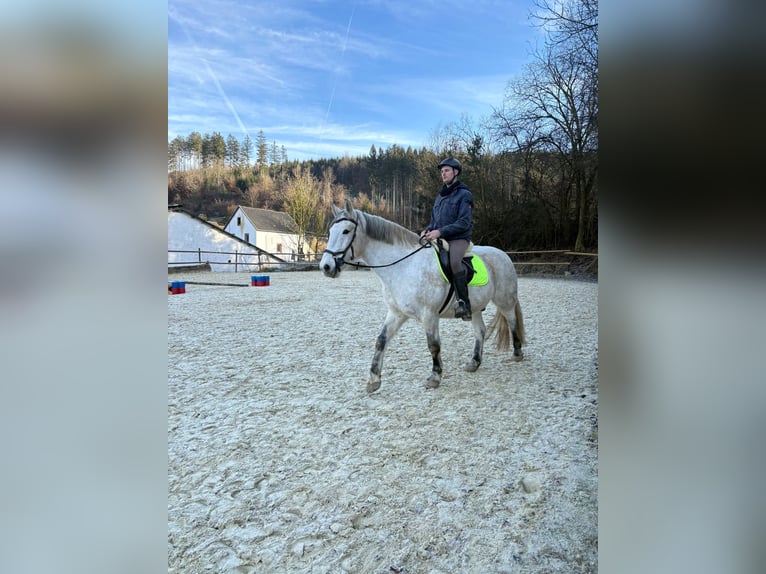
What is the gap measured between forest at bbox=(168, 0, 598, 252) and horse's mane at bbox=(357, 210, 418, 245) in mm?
343

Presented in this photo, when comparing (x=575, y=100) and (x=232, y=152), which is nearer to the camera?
(x=575, y=100)

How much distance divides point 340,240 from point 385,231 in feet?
1.25

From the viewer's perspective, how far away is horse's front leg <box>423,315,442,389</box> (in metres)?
2.75

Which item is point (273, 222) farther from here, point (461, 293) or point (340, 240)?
point (461, 293)

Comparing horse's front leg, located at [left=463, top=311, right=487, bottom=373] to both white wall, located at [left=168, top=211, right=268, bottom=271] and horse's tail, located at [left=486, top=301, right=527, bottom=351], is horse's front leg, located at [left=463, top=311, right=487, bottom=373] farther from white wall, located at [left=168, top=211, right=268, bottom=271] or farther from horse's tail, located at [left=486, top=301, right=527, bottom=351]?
white wall, located at [left=168, top=211, right=268, bottom=271]

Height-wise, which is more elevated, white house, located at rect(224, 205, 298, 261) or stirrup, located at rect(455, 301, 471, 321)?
white house, located at rect(224, 205, 298, 261)

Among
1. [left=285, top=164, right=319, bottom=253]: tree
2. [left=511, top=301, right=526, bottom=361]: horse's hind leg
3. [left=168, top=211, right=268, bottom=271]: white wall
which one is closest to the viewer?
[left=168, top=211, right=268, bottom=271]: white wall

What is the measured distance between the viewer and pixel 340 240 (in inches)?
98.8
